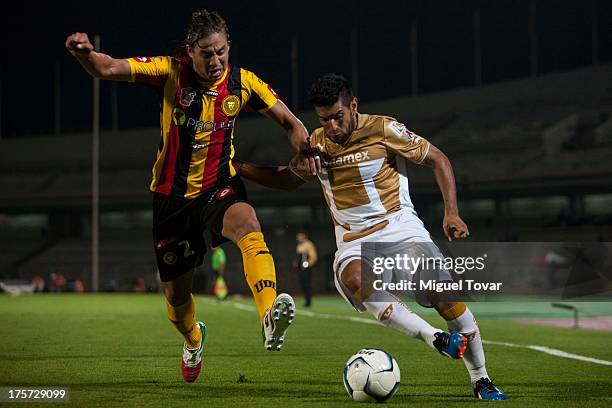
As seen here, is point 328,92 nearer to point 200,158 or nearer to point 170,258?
point 200,158

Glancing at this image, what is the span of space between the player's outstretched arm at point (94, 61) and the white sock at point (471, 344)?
2945 mm

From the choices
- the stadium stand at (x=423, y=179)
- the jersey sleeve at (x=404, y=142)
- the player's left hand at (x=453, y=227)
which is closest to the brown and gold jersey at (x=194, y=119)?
the jersey sleeve at (x=404, y=142)

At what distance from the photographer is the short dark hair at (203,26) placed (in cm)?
671

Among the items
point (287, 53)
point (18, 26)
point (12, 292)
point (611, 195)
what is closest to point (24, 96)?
point (18, 26)

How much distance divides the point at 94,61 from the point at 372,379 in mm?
2911

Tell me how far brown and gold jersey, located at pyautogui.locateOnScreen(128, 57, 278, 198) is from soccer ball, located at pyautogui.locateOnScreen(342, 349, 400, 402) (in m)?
1.83

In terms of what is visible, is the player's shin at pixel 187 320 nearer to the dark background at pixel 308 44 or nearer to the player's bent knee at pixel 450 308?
the player's bent knee at pixel 450 308

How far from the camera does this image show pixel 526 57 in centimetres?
5409

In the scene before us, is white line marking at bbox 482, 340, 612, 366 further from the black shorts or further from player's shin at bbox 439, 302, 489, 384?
the black shorts

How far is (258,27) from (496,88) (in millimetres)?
19538

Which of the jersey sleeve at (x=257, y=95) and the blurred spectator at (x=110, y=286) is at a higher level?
the jersey sleeve at (x=257, y=95)

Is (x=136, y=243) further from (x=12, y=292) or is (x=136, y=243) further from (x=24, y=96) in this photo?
(x=24, y=96)

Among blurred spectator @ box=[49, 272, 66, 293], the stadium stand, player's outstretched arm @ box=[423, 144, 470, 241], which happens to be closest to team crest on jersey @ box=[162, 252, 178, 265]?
player's outstretched arm @ box=[423, 144, 470, 241]

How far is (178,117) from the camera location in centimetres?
701
